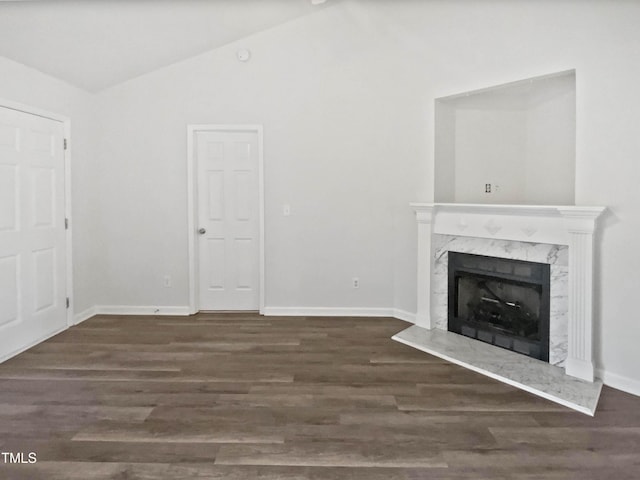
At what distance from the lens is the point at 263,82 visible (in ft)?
13.6

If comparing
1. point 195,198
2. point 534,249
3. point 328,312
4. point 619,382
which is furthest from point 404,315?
point 195,198

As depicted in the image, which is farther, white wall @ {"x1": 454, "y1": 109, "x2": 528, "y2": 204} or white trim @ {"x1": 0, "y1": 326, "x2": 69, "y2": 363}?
white wall @ {"x1": 454, "y1": 109, "x2": 528, "y2": 204}

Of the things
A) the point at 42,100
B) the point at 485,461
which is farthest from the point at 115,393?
the point at 42,100

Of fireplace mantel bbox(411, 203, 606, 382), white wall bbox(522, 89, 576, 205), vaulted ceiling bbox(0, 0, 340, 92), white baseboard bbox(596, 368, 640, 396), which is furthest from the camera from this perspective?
white wall bbox(522, 89, 576, 205)

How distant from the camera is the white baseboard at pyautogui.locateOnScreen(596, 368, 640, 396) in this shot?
8.37 feet

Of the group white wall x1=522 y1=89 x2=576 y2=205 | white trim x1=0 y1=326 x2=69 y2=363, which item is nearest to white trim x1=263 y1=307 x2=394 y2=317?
white wall x1=522 y1=89 x2=576 y2=205

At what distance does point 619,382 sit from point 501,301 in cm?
97

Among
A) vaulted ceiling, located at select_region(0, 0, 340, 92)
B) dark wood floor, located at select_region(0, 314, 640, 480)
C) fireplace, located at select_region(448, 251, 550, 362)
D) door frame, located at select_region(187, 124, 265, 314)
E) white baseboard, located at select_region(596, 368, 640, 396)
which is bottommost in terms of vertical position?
dark wood floor, located at select_region(0, 314, 640, 480)

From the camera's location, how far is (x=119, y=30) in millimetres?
3305

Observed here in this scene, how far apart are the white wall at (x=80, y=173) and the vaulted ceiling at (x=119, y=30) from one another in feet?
0.46

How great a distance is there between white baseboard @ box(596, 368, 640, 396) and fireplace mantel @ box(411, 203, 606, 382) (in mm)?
93

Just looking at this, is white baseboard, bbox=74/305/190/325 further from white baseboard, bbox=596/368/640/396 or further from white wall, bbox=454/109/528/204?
white baseboard, bbox=596/368/640/396

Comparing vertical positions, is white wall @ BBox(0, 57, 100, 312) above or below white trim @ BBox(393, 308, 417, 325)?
above

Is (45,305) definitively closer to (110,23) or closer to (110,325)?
(110,325)
